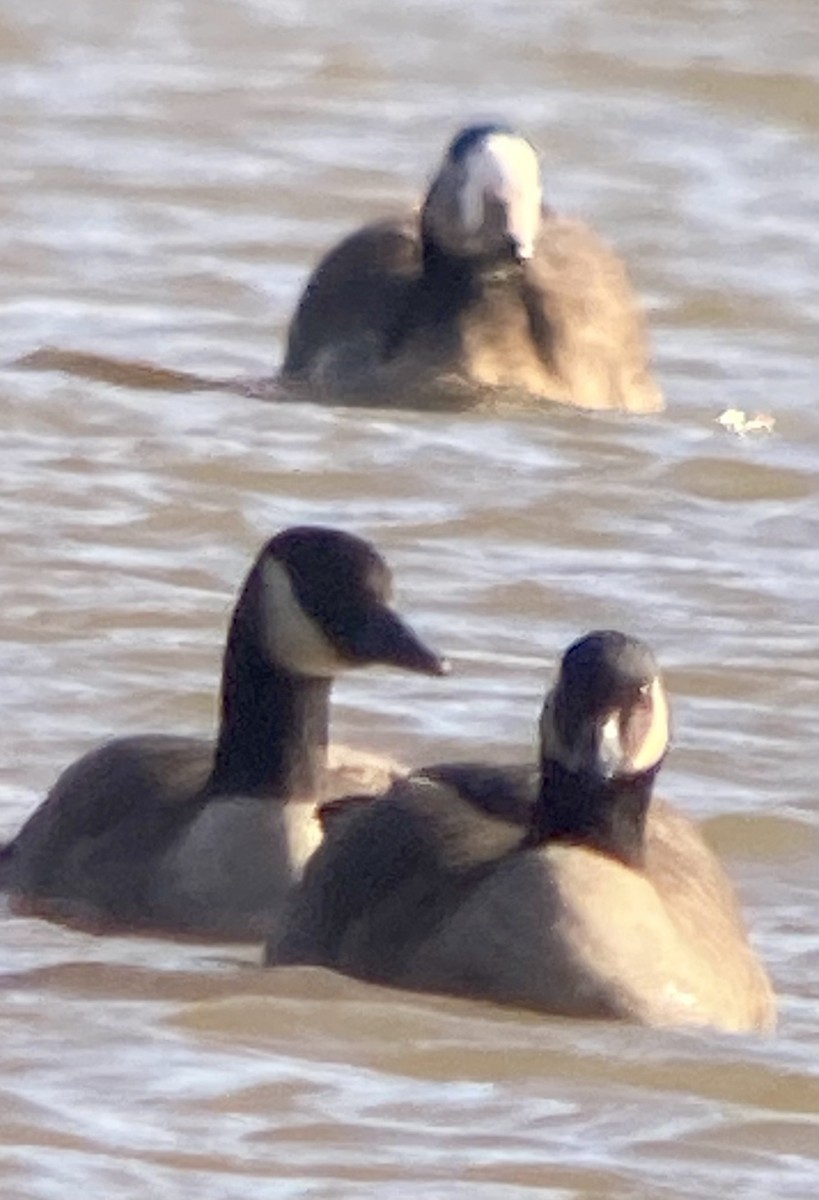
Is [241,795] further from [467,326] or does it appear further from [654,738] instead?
[467,326]

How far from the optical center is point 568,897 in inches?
Result: 401

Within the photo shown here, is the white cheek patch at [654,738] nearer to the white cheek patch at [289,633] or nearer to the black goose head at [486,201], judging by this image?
the white cheek patch at [289,633]

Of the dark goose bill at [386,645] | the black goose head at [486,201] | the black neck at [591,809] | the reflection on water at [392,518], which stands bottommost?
the reflection on water at [392,518]

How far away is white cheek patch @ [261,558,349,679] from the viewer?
11.4m

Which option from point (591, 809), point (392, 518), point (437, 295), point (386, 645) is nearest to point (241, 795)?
point (386, 645)

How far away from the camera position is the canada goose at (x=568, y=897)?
10164mm

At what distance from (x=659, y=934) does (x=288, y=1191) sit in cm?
153

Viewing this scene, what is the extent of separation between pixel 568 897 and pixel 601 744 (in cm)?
30

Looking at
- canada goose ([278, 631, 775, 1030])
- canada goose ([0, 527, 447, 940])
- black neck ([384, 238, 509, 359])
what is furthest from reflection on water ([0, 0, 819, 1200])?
black neck ([384, 238, 509, 359])

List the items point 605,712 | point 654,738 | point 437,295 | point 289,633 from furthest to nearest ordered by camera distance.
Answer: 1. point 437,295
2. point 289,633
3. point 654,738
4. point 605,712

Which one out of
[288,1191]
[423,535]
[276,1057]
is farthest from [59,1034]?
[423,535]

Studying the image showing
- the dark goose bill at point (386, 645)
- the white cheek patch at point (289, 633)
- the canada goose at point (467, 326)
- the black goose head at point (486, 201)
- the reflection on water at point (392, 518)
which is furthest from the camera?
the canada goose at point (467, 326)

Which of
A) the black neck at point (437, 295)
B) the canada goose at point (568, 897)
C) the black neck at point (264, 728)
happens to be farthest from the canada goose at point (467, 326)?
the canada goose at point (568, 897)

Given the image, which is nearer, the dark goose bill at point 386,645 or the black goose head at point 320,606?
the dark goose bill at point 386,645
